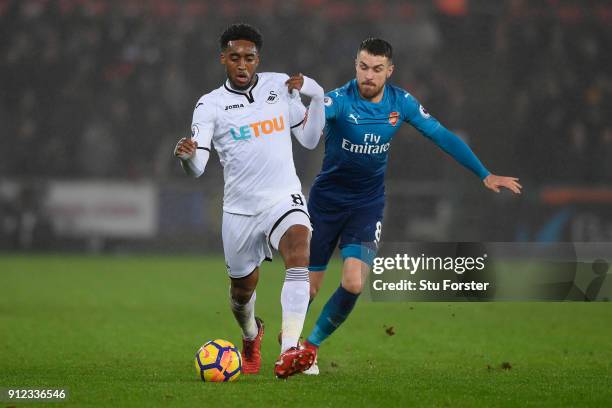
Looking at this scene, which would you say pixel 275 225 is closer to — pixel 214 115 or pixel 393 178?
pixel 214 115

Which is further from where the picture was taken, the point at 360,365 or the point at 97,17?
the point at 97,17

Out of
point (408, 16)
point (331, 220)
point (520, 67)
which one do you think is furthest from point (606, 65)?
point (331, 220)

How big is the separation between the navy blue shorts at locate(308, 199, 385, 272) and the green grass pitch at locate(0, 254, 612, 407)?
0.81m

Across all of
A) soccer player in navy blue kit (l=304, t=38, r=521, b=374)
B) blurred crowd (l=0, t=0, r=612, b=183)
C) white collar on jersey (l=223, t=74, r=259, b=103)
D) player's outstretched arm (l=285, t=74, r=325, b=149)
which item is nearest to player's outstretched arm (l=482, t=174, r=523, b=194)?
soccer player in navy blue kit (l=304, t=38, r=521, b=374)

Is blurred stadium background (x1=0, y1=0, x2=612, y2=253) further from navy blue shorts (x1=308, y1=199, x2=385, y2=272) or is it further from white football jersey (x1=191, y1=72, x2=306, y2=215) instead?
white football jersey (x1=191, y1=72, x2=306, y2=215)

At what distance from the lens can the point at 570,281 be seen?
10375 millimetres

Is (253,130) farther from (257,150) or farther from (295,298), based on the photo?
(295,298)

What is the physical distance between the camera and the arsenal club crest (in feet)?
25.9

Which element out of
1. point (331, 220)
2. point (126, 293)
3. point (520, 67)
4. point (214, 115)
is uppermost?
point (520, 67)

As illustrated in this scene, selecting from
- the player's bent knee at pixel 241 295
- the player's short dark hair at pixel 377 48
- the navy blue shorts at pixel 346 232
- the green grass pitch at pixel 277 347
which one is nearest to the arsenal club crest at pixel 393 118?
the player's short dark hair at pixel 377 48

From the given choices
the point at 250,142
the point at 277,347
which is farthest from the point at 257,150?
the point at 277,347

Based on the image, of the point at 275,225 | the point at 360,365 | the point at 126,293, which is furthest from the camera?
the point at 126,293

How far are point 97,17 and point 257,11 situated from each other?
3.33 meters

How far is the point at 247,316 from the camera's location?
7.88 metres
